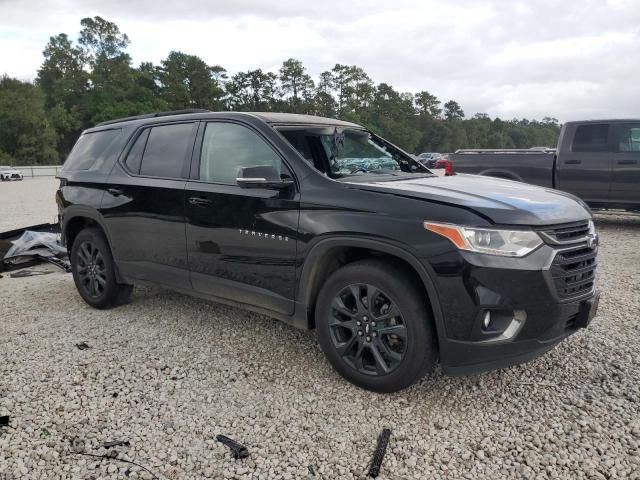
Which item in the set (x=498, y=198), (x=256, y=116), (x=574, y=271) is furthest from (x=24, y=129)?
(x=574, y=271)

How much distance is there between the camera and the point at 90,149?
5145 millimetres

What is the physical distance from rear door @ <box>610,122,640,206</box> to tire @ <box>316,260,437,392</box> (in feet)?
25.1

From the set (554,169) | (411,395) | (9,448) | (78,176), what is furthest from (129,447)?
(554,169)

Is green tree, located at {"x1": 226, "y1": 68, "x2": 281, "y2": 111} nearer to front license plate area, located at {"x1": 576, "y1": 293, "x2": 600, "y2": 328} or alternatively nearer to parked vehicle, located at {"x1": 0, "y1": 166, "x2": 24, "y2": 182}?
parked vehicle, located at {"x1": 0, "y1": 166, "x2": 24, "y2": 182}

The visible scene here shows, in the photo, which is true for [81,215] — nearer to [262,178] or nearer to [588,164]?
[262,178]

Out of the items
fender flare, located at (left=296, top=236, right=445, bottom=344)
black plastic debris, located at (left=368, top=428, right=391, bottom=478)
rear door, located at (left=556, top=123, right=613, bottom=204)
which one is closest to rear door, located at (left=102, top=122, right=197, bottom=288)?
fender flare, located at (left=296, top=236, right=445, bottom=344)

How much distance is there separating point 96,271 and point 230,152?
80.7 inches

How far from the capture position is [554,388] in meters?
3.25

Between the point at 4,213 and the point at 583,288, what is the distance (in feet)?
47.4

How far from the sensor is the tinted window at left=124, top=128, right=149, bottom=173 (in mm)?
4586

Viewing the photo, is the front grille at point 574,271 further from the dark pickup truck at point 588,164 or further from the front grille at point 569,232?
the dark pickup truck at point 588,164

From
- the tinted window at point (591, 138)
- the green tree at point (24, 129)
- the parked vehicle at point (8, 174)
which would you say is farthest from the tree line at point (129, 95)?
the tinted window at point (591, 138)

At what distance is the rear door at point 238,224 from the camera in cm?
349

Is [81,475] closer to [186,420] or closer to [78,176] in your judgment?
[186,420]
